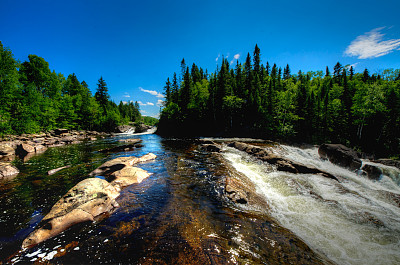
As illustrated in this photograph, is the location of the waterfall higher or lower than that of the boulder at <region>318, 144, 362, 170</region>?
lower

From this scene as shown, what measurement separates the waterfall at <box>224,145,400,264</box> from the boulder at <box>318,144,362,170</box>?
232 cm

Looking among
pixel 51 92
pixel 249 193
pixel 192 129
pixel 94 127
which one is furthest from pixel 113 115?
pixel 249 193

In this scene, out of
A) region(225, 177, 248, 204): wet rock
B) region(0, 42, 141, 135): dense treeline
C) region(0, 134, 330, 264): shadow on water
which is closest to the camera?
region(0, 134, 330, 264): shadow on water

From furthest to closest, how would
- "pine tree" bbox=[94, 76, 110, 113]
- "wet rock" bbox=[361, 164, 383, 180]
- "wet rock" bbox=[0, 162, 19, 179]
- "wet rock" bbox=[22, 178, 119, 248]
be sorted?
"pine tree" bbox=[94, 76, 110, 113] → "wet rock" bbox=[361, 164, 383, 180] → "wet rock" bbox=[0, 162, 19, 179] → "wet rock" bbox=[22, 178, 119, 248]

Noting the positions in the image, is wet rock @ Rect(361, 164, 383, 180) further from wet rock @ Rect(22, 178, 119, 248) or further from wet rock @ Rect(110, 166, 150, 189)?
wet rock @ Rect(22, 178, 119, 248)

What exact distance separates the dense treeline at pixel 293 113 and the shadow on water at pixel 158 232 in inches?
1304

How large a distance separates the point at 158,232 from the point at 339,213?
724 cm

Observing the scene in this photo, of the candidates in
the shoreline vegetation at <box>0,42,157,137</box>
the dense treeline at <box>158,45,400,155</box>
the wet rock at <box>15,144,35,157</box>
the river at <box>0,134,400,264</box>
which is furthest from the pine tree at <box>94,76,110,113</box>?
the river at <box>0,134,400,264</box>

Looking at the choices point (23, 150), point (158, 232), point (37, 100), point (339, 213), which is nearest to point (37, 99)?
point (37, 100)

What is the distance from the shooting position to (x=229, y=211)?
5.52 metres

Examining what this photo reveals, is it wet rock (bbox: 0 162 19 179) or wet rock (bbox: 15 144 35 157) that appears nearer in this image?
wet rock (bbox: 0 162 19 179)

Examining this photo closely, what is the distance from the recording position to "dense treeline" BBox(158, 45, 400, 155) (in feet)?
92.4

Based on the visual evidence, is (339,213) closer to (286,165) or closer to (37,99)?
(286,165)

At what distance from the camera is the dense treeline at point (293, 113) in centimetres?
2817
